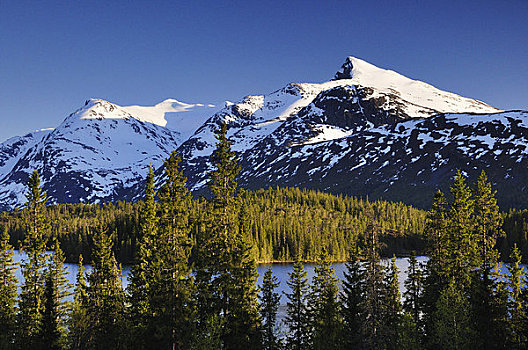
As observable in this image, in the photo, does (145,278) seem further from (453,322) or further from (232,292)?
(453,322)

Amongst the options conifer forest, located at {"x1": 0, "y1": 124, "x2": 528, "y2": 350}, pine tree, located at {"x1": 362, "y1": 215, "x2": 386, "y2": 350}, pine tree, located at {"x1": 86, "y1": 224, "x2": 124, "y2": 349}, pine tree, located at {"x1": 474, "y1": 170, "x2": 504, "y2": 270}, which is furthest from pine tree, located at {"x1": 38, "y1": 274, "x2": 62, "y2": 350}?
pine tree, located at {"x1": 474, "y1": 170, "x2": 504, "y2": 270}

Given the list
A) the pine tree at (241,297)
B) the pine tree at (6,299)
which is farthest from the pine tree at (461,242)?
the pine tree at (6,299)

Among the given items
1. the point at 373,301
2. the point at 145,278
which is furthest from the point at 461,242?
the point at 145,278

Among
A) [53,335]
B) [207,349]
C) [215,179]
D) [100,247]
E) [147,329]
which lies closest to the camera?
[207,349]

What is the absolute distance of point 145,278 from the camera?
44781 millimetres

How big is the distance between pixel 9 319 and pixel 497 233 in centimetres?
5633

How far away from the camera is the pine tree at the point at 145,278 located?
42250 mm

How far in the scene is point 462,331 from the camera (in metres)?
40.1

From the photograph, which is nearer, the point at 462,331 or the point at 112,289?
the point at 462,331

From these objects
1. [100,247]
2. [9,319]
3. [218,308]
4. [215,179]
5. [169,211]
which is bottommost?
[9,319]

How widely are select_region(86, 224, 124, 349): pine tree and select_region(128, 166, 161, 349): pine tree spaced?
1820mm

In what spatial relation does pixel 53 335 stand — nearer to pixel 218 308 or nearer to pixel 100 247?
pixel 100 247

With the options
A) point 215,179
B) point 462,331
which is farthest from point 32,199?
point 462,331

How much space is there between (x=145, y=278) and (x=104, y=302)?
592cm
